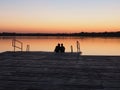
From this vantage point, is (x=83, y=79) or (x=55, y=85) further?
(x=83, y=79)

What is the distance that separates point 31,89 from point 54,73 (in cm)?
251

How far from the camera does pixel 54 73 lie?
8.99 m

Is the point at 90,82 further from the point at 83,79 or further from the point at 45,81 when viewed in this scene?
the point at 45,81

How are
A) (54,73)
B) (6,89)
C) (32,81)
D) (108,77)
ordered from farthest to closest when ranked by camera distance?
1. (54,73)
2. (108,77)
3. (32,81)
4. (6,89)

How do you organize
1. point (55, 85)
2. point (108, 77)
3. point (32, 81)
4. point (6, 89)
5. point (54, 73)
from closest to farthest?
point (6, 89)
point (55, 85)
point (32, 81)
point (108, 77)
point (54, 73)

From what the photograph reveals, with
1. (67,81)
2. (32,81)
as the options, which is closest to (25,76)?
(32,81)

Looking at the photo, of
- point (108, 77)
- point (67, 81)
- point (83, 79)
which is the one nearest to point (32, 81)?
point (67, 81)

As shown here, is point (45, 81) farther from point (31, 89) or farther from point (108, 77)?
point (108, 77)

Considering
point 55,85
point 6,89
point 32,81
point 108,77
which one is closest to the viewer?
point 6,89

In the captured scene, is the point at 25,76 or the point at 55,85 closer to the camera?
the point at 55,85

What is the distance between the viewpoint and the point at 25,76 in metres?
8.38

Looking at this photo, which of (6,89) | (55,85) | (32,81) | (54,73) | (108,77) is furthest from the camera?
(54,73)

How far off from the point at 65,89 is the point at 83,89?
399mm

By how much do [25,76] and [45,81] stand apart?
0.99m
